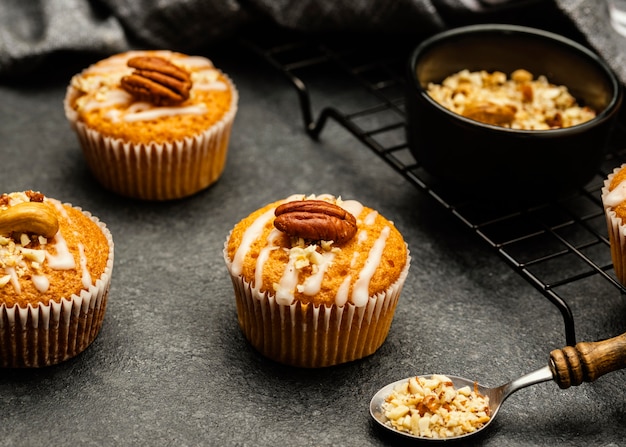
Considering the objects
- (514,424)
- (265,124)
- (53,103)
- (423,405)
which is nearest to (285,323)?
(423,405)

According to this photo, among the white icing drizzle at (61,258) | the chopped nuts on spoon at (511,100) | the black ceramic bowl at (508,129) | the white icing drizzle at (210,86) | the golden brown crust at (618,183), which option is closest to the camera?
the white icing drizzle at (61,258)

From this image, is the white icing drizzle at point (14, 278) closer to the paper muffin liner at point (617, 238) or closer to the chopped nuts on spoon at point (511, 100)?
the chopped nuts on spoon at point (511, 100)

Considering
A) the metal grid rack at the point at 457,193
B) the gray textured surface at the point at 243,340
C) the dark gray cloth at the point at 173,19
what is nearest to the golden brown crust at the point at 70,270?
the gray textured surface at the point at 243,340

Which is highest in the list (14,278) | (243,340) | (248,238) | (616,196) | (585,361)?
(616,196)

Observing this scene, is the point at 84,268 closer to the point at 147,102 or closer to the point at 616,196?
the point at 147,102

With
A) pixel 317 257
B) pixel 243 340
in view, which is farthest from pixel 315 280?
pixel 243 340

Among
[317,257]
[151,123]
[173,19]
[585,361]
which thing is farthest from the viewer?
[173,19]

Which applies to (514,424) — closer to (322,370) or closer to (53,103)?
(322,370)
